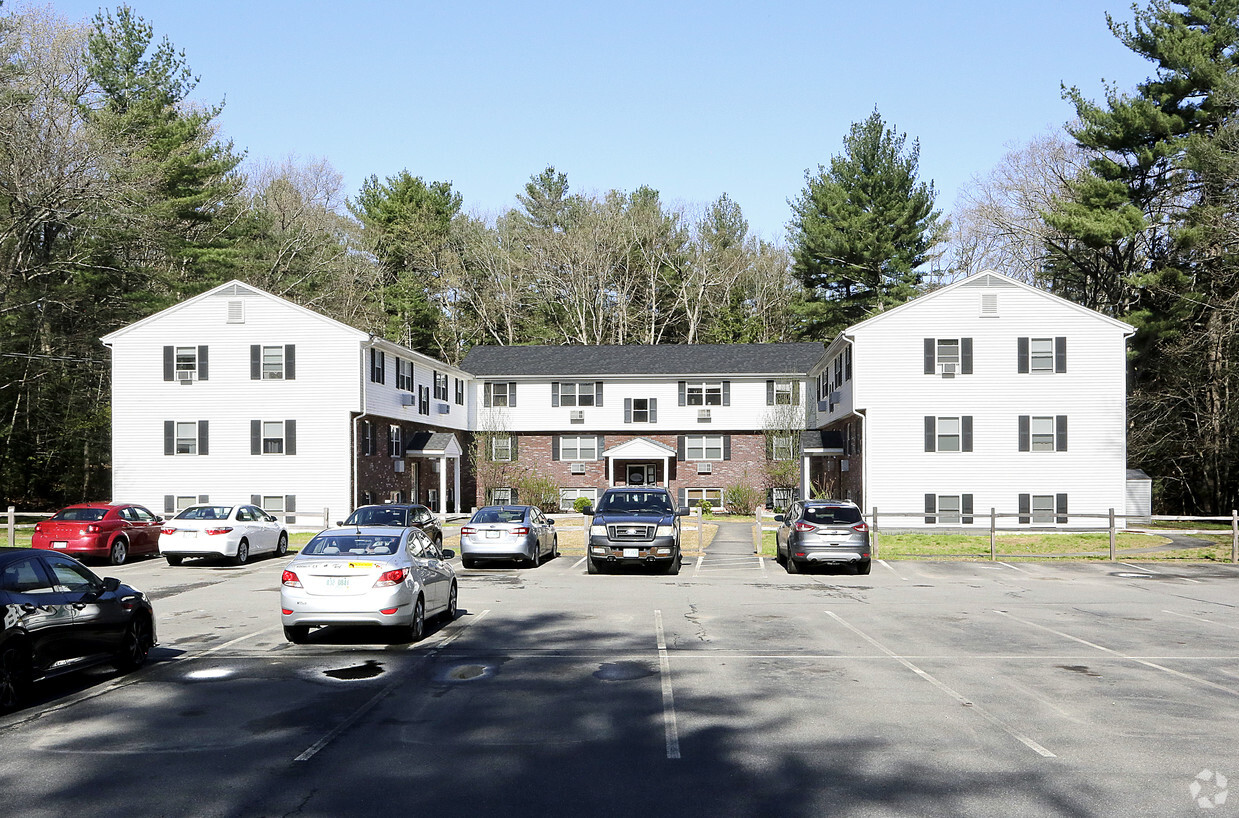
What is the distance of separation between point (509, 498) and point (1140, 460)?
30399mm

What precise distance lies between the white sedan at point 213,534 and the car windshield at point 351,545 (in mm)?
14279

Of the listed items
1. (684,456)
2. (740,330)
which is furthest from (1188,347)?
(740,330)

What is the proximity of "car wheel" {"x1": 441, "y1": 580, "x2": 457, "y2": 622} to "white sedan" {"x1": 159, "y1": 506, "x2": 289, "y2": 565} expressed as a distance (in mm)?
12965

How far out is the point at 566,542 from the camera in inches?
1442

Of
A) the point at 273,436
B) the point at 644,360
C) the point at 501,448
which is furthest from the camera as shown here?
the point at 644,360

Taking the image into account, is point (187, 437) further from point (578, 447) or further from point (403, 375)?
point (578, 447)

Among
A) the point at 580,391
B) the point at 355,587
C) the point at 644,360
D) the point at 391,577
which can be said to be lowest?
the point at 355,587

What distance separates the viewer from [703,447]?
180ft

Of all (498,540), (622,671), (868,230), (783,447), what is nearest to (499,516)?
(498,540)

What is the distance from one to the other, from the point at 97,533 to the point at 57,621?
737 inches

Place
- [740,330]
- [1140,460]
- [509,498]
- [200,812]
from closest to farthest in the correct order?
1. [200,812]
2. [1140,460]
3. [509,498]
4. [740,330]

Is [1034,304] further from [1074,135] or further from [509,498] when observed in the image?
[509,498]

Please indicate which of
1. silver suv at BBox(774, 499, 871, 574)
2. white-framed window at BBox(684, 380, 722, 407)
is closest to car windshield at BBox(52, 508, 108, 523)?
silver suv at BBox(774, 499, 871, 574)

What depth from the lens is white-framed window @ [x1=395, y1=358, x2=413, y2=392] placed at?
4491 cm
